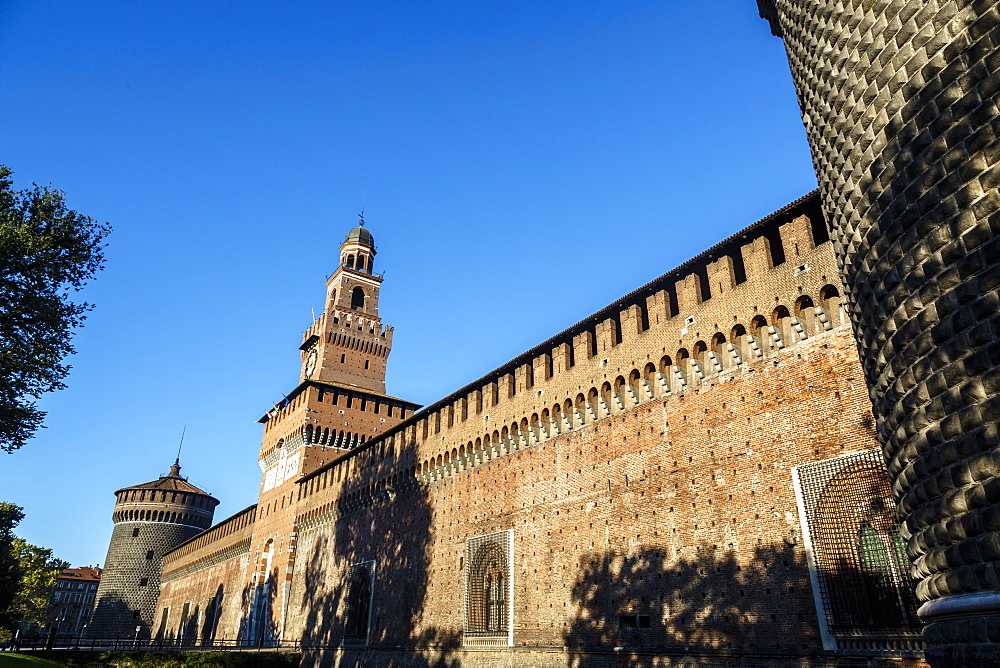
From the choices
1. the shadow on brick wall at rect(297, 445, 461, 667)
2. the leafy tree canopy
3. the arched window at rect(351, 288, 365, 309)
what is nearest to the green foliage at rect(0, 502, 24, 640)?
the leafy tree canopy

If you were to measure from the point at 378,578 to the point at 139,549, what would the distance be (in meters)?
30.7

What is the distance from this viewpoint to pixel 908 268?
4645 millimetres

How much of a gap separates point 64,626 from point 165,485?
154 feet

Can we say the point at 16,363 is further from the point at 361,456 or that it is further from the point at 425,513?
the point at 361,456

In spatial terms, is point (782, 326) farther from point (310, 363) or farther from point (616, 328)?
point (310, 363)

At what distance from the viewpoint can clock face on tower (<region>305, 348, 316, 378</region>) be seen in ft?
112

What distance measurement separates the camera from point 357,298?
36469mm

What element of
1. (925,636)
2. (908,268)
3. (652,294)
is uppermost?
(652,294)

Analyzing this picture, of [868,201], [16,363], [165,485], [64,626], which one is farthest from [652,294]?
[64,626]

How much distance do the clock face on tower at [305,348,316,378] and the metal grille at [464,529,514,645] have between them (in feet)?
63.0

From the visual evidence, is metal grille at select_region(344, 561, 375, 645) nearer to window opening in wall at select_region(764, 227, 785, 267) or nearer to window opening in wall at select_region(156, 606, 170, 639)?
window opening in wall at select_region(764, 227, 785, 267)

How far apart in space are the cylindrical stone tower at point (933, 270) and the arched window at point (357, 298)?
106 feet

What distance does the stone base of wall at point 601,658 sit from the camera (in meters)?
8.96

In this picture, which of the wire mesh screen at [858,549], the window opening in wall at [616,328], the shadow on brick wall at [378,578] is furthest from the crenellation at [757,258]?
the shadow on brick wall at [378,578]
